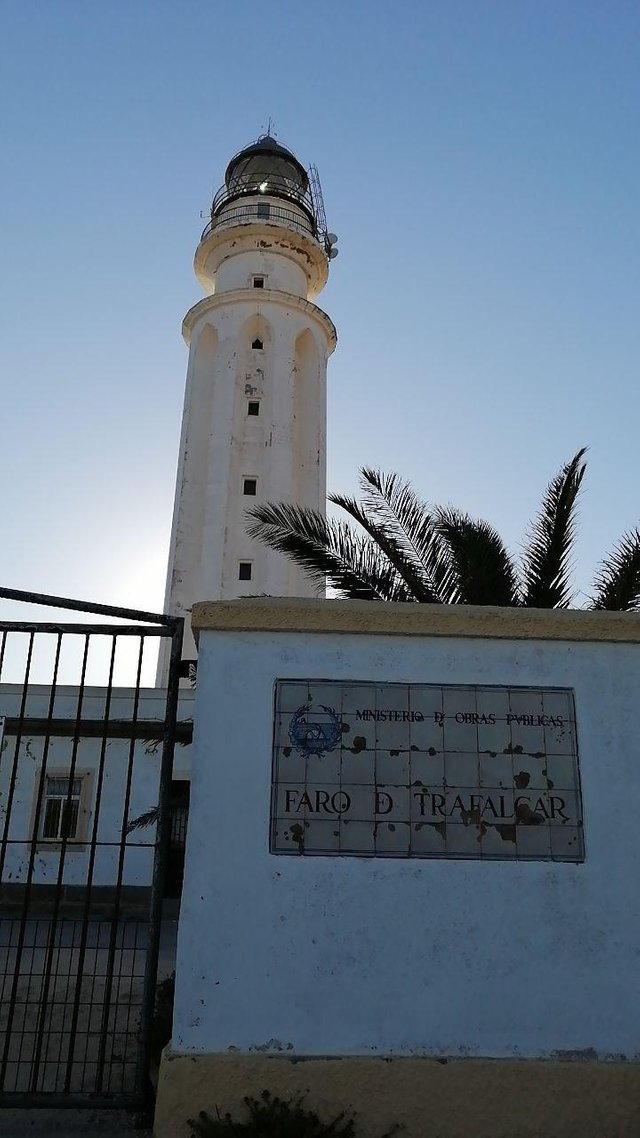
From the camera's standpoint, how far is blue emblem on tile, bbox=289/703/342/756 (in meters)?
5.42

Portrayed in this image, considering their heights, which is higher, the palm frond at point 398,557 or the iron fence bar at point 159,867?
the palm frond at point 398,557

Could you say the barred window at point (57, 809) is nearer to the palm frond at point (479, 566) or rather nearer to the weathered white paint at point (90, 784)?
the weathered white paint at point (90, 784)

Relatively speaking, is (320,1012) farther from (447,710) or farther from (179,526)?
(179,526)

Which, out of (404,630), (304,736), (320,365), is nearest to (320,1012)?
(304,736)

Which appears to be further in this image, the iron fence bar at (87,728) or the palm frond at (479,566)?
the iron fence bar at (87,728)

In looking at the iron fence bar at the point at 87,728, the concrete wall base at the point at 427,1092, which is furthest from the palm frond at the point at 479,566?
the iron fence bar at the point at 87,728

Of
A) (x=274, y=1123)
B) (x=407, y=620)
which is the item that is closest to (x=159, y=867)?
(x=274, y=1123)

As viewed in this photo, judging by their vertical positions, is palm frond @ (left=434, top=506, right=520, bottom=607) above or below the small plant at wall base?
above

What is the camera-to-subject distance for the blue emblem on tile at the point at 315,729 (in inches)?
213

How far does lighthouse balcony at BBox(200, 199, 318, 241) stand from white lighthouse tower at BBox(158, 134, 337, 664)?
45 mm

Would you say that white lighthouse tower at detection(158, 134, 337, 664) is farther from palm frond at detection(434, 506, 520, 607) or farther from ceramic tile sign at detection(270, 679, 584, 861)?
ceramic tile sign at detection(270, 679, 584, 861)

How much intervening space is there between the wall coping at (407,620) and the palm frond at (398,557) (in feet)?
14.1

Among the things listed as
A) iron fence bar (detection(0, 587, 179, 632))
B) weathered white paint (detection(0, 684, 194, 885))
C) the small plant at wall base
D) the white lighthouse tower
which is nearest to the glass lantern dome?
the white lighthouse tower

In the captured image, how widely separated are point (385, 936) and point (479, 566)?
17.1 ft
